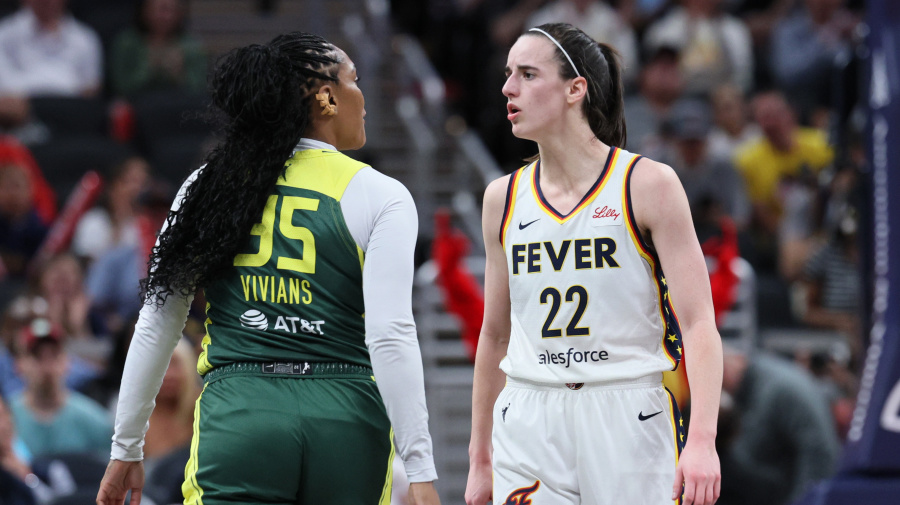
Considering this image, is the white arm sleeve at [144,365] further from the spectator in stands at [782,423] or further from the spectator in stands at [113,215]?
the spectator in stands at [113,215]

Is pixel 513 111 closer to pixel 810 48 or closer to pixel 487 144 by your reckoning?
pixel 487 144

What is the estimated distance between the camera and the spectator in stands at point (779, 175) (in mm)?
10852

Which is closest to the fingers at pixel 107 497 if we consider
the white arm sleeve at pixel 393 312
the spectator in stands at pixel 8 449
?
the white arm sleeve at pixel 393 312

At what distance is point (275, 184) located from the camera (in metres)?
3.64

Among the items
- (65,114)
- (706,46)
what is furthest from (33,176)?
(706,46)

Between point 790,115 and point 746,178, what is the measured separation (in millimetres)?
750

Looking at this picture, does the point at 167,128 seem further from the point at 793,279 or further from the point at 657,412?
the point at 657,412

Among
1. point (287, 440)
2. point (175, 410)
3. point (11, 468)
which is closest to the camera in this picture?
point (287, 440)

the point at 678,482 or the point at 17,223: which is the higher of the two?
the point at 17,223

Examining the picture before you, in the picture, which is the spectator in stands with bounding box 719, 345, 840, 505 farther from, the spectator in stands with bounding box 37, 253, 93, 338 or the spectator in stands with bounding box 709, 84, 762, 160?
the spectator in stands with bounding box 37, 253, 93, 338

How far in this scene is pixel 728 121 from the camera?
1173cm

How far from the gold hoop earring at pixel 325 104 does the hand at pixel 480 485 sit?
44.1 inches

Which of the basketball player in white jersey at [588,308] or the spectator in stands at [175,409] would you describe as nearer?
the basketball player in white jersey at [588,308]

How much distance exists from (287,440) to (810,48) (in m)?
10.0
